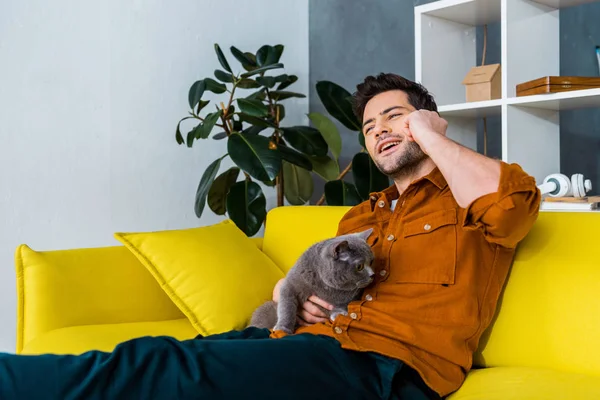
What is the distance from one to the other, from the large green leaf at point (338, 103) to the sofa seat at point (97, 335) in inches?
55.2

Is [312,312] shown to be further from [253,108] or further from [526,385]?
[253,108]

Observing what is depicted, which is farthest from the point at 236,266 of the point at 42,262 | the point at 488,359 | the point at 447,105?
the point at 447,105

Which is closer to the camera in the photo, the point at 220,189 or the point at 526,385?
the point at 526,385

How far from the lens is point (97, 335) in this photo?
74.8 inches

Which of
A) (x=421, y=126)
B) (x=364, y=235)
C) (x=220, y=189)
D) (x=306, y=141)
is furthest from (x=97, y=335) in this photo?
(x=306, y=141)

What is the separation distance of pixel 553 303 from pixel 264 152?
148 centimetres

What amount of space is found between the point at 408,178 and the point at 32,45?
2.05m

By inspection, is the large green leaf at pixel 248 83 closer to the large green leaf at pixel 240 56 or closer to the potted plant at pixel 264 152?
the potted plant at pixel 264 152

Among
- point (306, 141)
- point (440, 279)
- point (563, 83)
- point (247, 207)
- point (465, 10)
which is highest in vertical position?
point (465, 10)

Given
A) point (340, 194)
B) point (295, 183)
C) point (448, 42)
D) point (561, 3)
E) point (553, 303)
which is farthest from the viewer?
point (295, 183)

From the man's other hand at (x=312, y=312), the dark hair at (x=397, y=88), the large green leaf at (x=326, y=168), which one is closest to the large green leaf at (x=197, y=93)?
the large green leaf at (x=326, y=168)

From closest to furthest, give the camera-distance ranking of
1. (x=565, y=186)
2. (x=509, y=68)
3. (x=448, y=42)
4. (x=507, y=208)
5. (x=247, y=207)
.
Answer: (x=507, y=208) → (x=565, y=186) → (x=509, y=68) → (x=448, y=42) → (x=247, y=207)

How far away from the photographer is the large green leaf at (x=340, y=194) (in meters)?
3.07

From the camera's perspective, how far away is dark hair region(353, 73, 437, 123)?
6.38 ft
